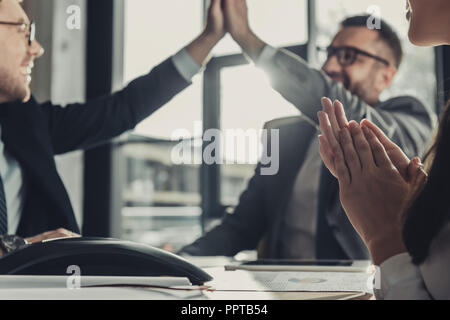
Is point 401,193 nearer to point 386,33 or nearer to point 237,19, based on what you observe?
point 237,19

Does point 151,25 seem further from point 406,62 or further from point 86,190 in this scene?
point 406,62

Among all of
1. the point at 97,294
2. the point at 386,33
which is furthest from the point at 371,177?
the point at 386,33

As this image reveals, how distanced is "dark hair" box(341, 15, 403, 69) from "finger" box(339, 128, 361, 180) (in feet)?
3.68

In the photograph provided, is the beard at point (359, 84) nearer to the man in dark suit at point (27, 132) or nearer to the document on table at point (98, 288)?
the man in dark suit at point (27, 132)

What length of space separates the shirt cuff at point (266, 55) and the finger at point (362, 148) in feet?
2.01

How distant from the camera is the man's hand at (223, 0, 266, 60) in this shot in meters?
Answer: 1.03

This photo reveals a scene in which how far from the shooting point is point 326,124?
0.55 m

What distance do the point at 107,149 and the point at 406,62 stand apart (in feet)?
4.95

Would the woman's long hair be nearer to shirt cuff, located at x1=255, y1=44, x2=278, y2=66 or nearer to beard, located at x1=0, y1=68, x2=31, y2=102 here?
shirt cuff, located at x1=255, y1=44, x2=278, y2=66

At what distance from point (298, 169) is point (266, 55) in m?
0.52

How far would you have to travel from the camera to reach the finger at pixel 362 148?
1.59 feet

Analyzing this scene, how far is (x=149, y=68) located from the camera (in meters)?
2.07

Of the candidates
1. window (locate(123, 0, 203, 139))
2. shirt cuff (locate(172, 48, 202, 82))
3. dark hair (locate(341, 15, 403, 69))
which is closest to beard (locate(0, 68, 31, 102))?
shirt cuff (locate(172, 48, 202, 82))

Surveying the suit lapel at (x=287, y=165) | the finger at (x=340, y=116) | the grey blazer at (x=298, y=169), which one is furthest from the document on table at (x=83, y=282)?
the suit lapel at (x=287, y=165)
